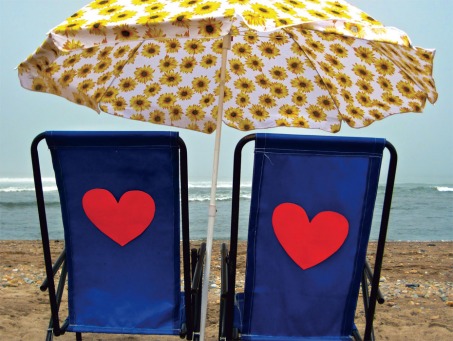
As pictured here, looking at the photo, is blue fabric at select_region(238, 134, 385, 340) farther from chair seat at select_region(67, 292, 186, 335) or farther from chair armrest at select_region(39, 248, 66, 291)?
chair armrest at select_region(39, 248, 66, 291)

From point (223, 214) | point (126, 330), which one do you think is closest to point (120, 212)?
point (126, 330)

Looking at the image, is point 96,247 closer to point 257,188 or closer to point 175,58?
point 257,188

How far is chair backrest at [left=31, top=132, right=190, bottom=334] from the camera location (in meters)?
2.35

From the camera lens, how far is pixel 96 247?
251cm

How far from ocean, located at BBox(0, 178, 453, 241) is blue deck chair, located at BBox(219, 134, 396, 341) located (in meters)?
9.52

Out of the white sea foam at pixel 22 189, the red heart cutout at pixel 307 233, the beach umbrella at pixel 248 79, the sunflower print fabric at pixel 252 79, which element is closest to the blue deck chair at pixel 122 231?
the beach umbrella at pixel 248 79

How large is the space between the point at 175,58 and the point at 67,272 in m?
1.74

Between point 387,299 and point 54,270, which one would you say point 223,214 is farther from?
point 54,270

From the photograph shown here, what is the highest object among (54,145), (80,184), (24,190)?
(54,145)

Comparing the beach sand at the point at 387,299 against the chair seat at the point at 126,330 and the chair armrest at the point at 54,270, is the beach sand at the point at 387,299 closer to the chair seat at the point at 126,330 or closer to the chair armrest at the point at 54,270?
the chair seat at the point at 126,330

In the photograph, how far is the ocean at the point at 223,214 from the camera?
45.2ft

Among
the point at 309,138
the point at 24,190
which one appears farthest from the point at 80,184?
the point at 24,190

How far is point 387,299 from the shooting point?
4.92m

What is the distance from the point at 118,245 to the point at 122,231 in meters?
0.07
